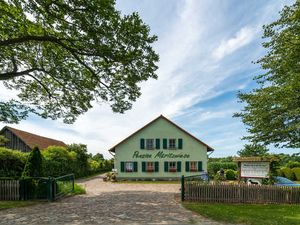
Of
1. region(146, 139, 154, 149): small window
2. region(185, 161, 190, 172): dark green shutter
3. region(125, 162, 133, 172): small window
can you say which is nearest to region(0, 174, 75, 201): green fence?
region(125, 162, 133, 172): small window

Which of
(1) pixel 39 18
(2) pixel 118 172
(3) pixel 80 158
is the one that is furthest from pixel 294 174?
(1) pixel 39 18

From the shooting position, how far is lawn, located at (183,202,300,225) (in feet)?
34.2

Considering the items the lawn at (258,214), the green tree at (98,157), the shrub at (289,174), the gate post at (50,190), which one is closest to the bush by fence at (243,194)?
the lawn at (258,214)

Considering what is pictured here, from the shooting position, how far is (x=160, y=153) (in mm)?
35469

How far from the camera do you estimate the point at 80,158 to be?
38.7 meters

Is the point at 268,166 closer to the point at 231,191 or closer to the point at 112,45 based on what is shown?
the point at 231,191

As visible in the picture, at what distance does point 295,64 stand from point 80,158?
28131 millimetres

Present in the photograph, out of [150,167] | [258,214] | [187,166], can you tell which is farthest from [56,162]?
[258,214]

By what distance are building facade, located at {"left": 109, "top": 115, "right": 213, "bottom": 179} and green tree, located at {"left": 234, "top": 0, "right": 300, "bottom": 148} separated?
567 inches

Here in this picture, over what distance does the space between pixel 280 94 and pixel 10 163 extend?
55.1 ft

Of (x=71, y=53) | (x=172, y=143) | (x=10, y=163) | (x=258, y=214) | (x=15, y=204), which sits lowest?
(x=15, y=204)

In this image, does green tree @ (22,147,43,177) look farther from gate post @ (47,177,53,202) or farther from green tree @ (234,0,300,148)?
green tree @ (234,0,300,148)

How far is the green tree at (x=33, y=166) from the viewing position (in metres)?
16.4

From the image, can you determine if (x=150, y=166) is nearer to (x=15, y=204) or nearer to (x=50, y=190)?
(x=50, y=190)
